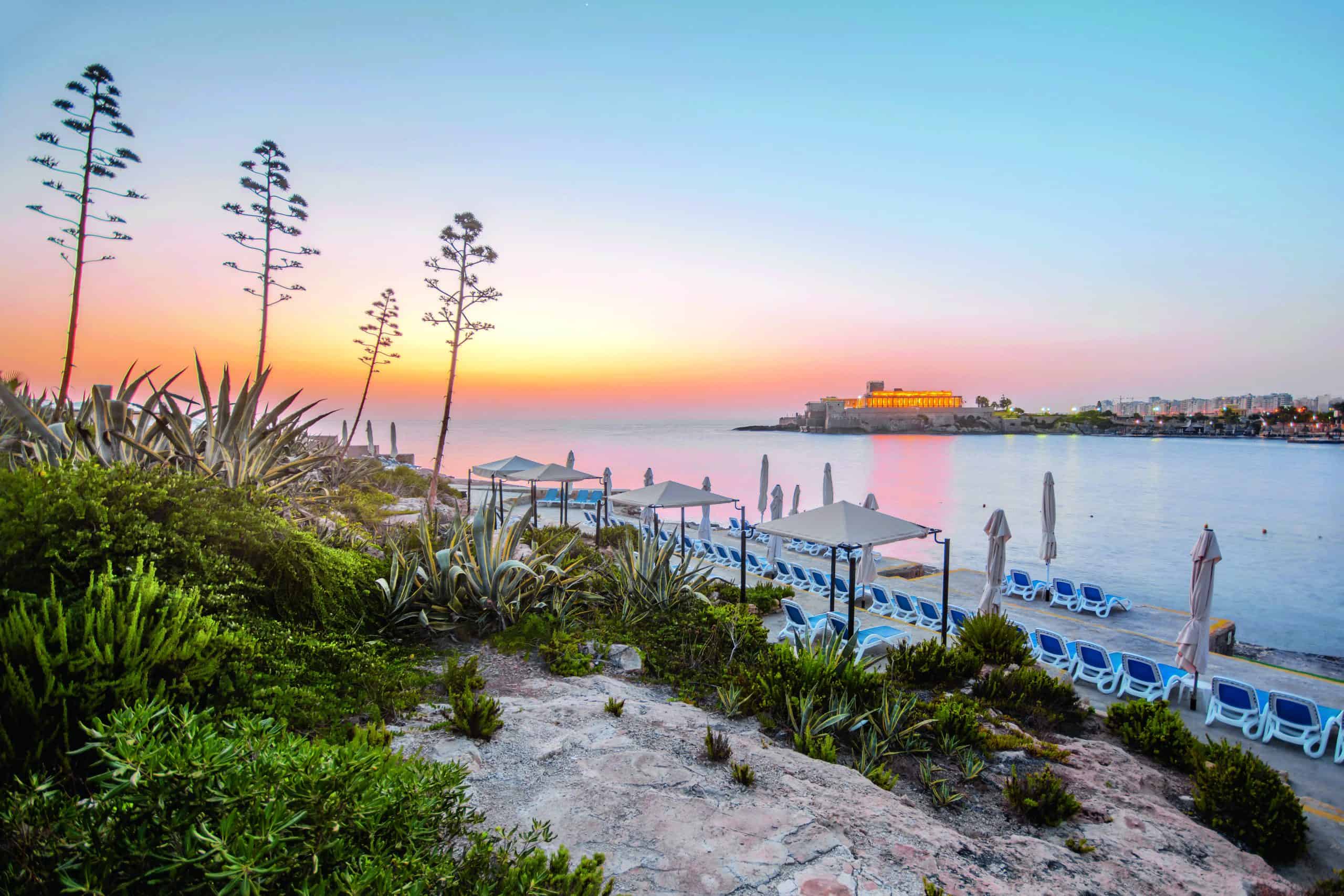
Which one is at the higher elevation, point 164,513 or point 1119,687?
point 164,513

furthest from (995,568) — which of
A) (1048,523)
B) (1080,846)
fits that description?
(1080,846)

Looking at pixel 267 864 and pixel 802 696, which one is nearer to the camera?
pixel 267 864

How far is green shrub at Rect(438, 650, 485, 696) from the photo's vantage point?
12.6 feet

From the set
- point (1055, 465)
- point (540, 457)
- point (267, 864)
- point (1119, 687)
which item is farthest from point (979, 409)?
point (267, 864)

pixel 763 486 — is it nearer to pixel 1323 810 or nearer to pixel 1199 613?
pixel 1199 613

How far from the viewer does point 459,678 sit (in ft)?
12.8

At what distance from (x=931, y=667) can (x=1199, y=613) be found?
4.31 m

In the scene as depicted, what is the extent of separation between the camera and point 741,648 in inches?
227

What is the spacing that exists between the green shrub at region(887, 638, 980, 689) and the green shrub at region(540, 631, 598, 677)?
3.00 m

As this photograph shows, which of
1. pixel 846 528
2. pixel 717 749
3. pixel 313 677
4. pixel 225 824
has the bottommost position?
pixel 717 749

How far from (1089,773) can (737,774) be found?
2.99m

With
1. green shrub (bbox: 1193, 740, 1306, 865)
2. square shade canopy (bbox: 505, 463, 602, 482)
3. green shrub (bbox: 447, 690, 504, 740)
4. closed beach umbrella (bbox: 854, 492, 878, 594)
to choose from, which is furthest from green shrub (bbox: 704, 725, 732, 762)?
square shade canopy (bbox: 505, 463, 602, 482)

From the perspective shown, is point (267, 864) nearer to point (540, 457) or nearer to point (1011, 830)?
point (1011, 830)

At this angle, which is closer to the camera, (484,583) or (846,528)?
(484,583)
